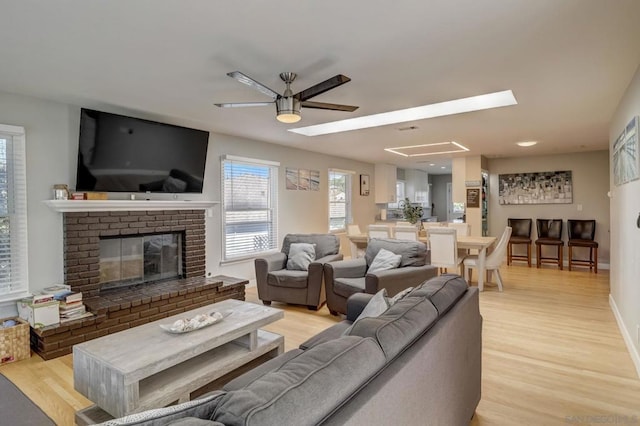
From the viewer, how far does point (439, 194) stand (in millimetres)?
12734

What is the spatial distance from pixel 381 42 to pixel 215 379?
2424 mm

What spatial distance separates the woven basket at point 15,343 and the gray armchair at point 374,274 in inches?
111

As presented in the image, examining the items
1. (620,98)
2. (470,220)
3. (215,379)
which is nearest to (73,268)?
(215,379)

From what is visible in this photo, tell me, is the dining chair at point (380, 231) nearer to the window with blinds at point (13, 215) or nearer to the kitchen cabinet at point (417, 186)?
the window with blinds at point (13, 215)

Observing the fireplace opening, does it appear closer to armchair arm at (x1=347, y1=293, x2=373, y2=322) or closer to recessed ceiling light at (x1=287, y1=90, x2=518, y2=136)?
recessed ceiling light at (x1=287, y1=90, x2=518, y2=136)

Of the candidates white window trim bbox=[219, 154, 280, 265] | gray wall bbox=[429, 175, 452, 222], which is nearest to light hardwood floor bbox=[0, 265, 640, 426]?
white window trim bbox=[219, 154, 280, 265]

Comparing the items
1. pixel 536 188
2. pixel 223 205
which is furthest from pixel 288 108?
pixel 536 188

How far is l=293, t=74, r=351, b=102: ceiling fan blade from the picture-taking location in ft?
7.61

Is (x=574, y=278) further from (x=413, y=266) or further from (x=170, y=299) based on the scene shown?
(x=170, y=299)

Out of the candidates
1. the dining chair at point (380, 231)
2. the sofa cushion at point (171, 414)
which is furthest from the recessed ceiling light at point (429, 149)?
the sofa cushion at point (171, 414)

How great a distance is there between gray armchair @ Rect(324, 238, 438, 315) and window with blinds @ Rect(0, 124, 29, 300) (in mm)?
2968

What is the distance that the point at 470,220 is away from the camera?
7.35m

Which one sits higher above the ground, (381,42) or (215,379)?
(381,42)

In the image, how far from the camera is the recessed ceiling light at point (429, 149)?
19.6 feet
